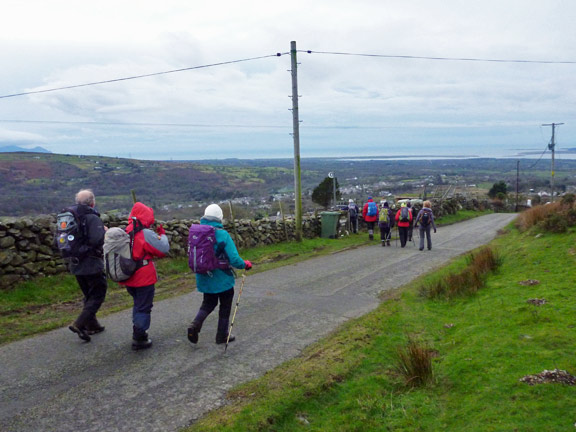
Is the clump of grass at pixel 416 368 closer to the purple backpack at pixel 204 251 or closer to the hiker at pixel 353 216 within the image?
the purple backpack at pixel 204 251

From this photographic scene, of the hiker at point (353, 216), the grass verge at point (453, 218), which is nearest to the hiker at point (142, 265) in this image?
the hiker at point (353, 216)

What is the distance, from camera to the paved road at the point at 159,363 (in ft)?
13.9

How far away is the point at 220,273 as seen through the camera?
5.75 m

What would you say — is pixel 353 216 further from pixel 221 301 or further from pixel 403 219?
pixel 221 301

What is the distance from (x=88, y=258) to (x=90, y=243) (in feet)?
0.69

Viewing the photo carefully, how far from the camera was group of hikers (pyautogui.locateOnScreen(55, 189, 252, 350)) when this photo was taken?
5660 mm

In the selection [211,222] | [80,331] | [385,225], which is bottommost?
[385,225]

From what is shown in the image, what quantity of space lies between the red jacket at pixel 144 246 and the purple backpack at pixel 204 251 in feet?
1.26

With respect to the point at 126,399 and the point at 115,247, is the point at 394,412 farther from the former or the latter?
the point at 115,247

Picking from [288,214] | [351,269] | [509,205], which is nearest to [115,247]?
[351,269]

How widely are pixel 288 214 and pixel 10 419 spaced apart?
15.1 meters

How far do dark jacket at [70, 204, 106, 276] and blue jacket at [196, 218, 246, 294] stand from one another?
1365 mm

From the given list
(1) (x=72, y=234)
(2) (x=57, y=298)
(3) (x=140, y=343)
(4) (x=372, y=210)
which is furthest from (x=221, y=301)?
(4) (x=372, y=210)

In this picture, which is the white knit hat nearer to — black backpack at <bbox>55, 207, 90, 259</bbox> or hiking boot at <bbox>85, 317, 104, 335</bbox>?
black backpack at <bbox>55, 207, 90, 259</bbox>
